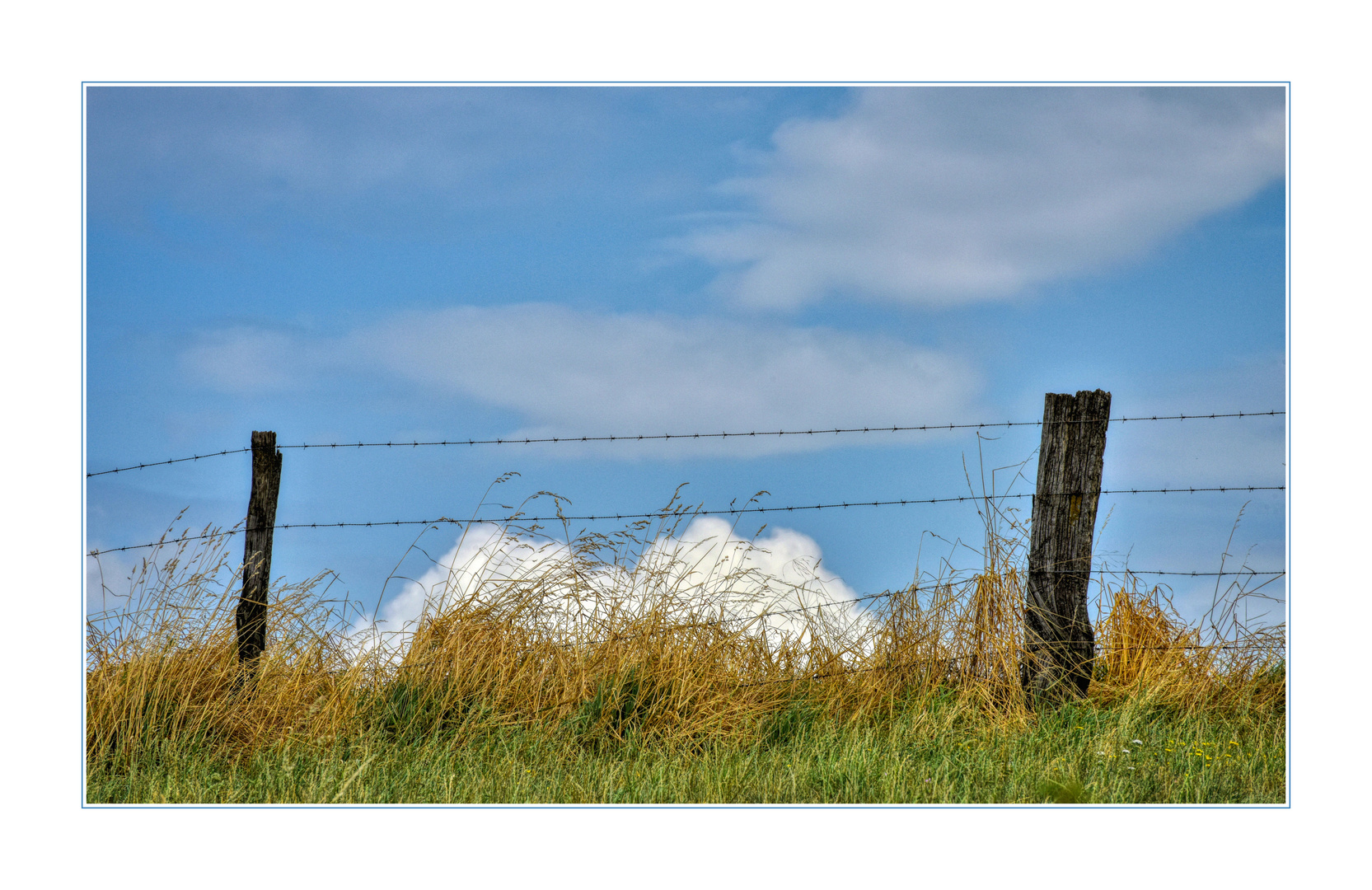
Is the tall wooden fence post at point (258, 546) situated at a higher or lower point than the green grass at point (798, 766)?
higher

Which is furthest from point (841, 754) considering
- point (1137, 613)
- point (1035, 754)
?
point (1137, 613)

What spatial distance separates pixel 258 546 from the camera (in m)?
5.07

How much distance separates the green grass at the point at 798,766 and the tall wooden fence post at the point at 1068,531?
35 centimetres

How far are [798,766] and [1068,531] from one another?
2.11m

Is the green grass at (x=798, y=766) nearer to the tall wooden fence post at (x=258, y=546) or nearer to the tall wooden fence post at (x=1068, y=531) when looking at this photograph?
the tall wooden fence post at (x=1068, y=531)

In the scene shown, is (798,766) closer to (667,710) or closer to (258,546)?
(667,710)

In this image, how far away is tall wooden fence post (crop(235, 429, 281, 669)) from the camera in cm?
503

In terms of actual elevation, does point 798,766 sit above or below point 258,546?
below

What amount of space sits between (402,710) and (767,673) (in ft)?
6.32

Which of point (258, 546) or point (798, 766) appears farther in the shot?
point (258, 546)

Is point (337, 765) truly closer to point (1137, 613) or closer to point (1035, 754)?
point (1035, 754)

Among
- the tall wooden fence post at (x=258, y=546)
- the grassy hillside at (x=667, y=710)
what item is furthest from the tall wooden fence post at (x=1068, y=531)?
the tall wooden fence post at (x=258, y=546)

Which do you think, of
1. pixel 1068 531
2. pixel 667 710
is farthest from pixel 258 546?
pixel 1068 531

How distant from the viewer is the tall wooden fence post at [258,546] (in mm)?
5031
